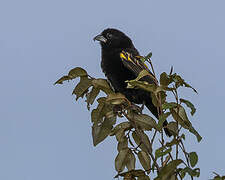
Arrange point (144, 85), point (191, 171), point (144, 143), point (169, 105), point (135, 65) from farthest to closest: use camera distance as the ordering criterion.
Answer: point (135, 65)
point (144, 143)
point (144, 85)
point (169, 105)
point (191, 171)

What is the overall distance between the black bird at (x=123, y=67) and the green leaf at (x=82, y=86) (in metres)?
1.83

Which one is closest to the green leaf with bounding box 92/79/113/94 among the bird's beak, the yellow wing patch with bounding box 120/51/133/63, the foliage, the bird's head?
the foliage

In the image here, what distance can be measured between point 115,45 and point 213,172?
3770 mm

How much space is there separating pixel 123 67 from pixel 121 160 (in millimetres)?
2439

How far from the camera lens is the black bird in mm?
4898

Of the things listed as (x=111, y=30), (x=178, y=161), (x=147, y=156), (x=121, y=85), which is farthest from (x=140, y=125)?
(x=111, y=30)

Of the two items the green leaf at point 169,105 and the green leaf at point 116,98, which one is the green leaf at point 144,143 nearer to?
the green leaf at point 116,98

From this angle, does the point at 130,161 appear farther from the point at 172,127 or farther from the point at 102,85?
the point at 102,85

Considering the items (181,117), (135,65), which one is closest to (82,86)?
(181,117)

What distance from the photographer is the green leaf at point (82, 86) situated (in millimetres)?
3012

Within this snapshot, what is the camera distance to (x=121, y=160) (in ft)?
8.63

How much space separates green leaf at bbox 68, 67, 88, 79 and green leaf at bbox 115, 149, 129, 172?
25.6 inches

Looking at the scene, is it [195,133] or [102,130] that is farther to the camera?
[102,130]

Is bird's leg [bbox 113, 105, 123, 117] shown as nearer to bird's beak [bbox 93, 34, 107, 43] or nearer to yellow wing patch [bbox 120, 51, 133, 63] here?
yellow wing patch [bbox 120, 51, 133, 63]
